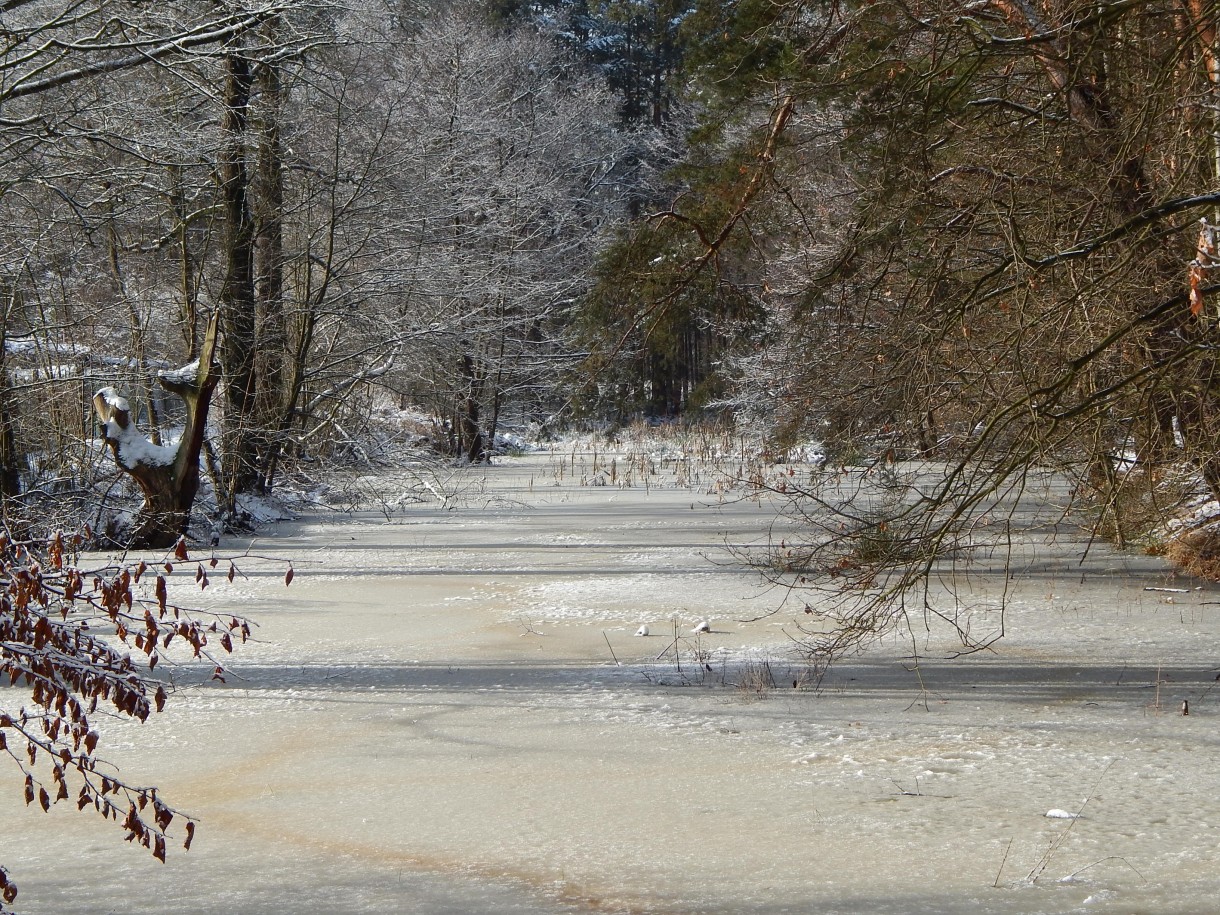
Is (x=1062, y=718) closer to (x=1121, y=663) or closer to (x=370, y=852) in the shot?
(x=1121, y=663)

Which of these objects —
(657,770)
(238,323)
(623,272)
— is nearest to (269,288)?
(238,323)

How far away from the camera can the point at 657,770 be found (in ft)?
17.6

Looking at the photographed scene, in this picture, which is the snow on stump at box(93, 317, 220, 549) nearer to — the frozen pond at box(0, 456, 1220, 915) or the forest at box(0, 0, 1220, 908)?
the forest at box(0, 0, 1220, 908)

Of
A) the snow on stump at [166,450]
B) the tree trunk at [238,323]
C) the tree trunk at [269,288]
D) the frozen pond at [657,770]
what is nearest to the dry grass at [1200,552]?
the frozen pond at [657,770]

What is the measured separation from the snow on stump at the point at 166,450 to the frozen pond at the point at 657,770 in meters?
4.21

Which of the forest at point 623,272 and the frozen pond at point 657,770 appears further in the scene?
the forest at point 623,272

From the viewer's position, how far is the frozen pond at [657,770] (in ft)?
13.6

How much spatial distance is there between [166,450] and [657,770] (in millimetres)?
9393

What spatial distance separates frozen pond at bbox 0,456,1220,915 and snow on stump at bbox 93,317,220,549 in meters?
4.21

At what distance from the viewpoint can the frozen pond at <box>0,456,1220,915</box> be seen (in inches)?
163

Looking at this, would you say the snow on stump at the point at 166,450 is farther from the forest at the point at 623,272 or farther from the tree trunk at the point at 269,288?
the tree trunk at the point at 269,288

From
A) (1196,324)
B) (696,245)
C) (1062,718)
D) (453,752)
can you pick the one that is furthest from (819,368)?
(453,752)

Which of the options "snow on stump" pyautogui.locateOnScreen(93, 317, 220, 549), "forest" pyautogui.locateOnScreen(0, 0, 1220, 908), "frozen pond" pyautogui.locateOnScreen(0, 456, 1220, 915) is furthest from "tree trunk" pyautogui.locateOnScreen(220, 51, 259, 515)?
"frozen pond" pyautogui.locateOnScreen(0, 456, 1220, 915)

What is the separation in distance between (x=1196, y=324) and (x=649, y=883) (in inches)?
201
